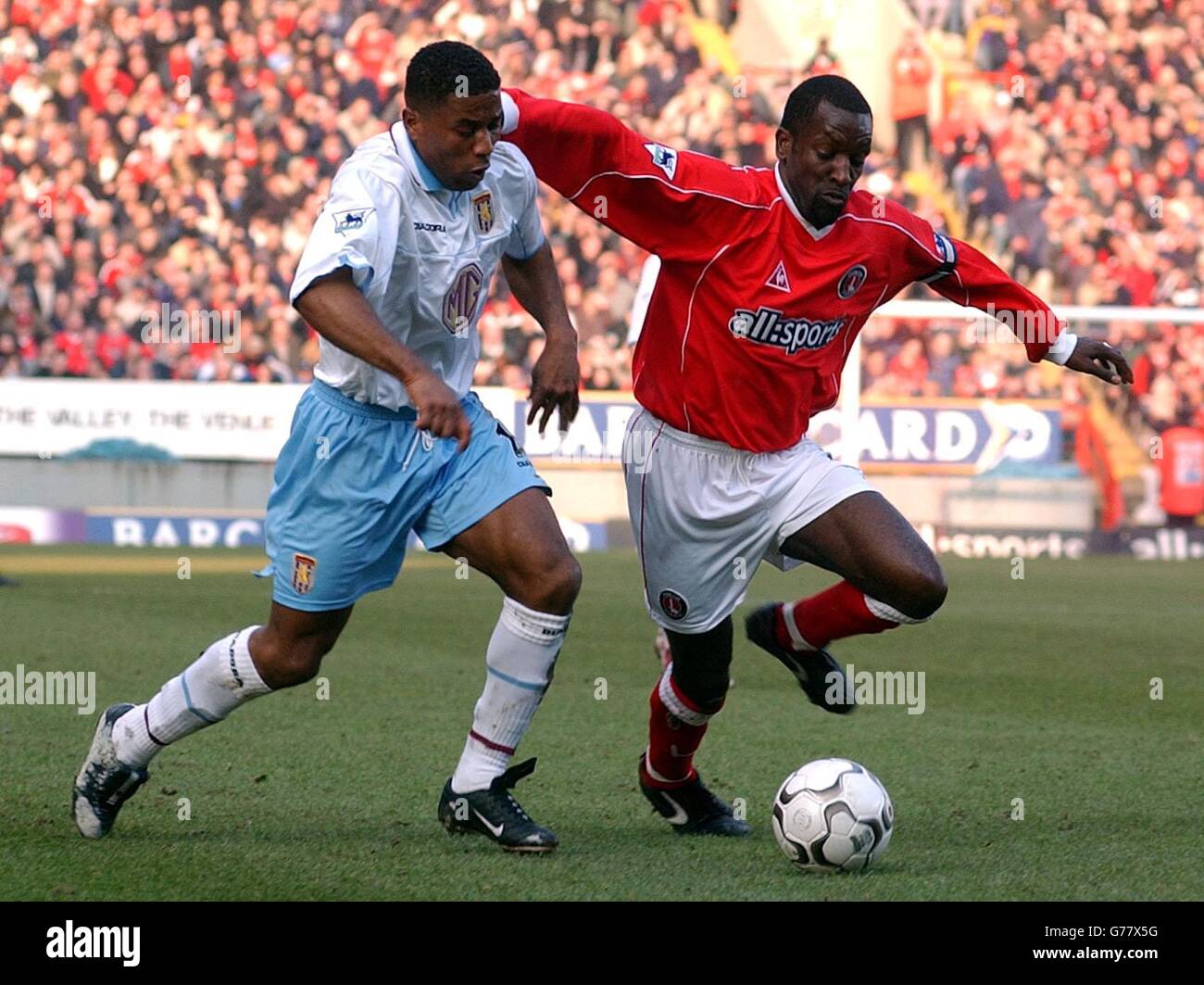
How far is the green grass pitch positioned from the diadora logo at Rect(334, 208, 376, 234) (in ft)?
5.48

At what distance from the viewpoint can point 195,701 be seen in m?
5.43

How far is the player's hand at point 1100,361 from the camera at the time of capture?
615cm

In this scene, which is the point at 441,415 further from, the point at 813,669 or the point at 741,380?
the point at 813,669

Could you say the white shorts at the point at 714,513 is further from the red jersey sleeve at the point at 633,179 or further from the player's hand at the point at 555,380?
the red jersey sleeve at the point at 633,179

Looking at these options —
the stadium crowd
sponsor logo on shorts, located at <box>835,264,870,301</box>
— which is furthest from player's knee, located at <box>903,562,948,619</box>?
the stadium crowd

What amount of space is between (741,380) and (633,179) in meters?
0.71

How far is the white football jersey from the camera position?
16.7ft

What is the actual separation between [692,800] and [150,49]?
59.4 ft

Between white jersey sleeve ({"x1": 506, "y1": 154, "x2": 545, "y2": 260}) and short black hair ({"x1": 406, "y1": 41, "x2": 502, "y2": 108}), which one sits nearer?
short black hair ({"x1": 406, "y1": 41, "x2": 502, "y2": 108})

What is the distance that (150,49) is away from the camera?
22047mm

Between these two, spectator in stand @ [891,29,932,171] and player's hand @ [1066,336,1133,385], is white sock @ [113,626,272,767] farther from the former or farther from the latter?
spectator in stand @ [891,29,932,171]

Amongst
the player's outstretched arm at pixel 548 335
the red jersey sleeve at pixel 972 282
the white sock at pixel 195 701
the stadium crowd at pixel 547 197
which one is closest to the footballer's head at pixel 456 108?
the player's outstretched arm at pixel 548 335

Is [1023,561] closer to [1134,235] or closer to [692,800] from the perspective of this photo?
[1134,235]

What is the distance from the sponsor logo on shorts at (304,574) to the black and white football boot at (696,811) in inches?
53.7
